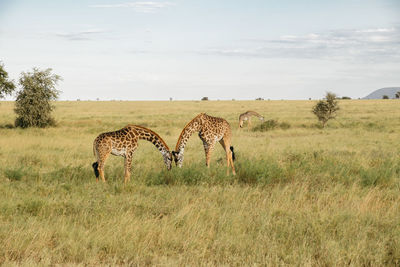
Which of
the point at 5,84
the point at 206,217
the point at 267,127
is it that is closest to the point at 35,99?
the point at 5,84

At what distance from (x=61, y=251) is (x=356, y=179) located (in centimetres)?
719

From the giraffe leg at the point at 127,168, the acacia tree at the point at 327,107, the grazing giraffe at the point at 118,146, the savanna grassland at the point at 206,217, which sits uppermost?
the acacia tree at the point at 327,107

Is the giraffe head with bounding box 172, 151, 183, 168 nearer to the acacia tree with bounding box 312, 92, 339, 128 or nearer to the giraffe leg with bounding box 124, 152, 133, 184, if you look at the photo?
the giraffe leg with bounding box 124, 152, 133, 184

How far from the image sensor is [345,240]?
543 centimetres

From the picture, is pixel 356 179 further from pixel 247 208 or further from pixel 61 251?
pixel 61 251

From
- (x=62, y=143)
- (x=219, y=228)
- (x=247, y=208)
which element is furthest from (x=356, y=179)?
(x=62, y=143)

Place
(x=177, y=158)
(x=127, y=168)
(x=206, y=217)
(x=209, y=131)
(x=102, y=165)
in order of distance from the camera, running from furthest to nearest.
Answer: (x=209, y=131) < (x=177, y=158) < (x=127, y=168) < (x=102, y=165) < (x=206, y=217)

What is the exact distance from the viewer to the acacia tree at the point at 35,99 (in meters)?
29.0

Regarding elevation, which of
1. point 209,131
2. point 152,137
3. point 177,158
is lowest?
point 177,158

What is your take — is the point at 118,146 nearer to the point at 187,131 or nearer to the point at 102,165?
the point at 102,165

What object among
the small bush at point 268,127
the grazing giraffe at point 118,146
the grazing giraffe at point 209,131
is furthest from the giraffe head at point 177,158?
the small bush at point 268,127

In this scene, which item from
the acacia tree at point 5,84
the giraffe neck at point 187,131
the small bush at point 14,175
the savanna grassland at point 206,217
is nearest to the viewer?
the savanna grassland at point 206,217

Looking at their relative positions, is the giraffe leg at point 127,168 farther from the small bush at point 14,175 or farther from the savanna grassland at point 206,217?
the small bush at point 14,175

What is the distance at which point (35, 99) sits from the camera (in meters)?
29.1
